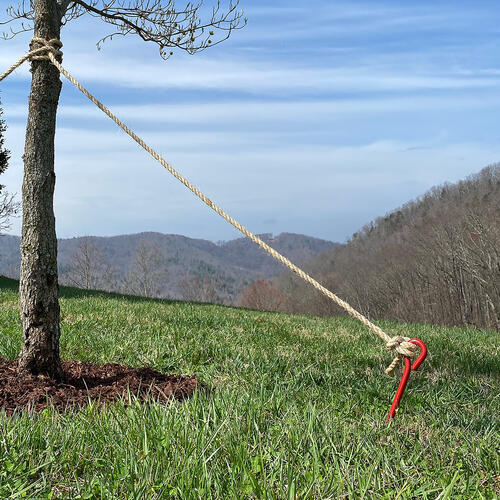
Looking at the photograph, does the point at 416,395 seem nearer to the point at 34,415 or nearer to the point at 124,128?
the point at 34,415

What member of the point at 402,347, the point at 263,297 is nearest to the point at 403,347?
the point at 402,347

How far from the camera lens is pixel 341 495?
2.22 m

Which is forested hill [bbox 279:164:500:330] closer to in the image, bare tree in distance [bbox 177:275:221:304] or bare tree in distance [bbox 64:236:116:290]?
bare tree in distance [bbox 177:275:221:304]

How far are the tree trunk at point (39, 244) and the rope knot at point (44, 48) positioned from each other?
7.1 inches

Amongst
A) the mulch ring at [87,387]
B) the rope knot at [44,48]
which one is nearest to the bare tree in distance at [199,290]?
the mulch ring at [87,387]

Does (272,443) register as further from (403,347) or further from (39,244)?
(39,244)

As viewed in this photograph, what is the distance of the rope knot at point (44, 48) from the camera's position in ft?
13.8

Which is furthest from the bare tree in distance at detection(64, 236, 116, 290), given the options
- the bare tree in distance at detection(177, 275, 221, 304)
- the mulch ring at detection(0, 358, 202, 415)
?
the mulch ring at detection(0, 358, 202, 415)

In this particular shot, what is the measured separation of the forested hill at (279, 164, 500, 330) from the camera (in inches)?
1198

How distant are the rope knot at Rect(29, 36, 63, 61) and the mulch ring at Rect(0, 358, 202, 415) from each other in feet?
8.52

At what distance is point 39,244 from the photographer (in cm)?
400

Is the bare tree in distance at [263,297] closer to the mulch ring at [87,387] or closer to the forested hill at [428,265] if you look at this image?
the forested hill at [428,265]

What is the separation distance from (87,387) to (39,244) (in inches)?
46.6

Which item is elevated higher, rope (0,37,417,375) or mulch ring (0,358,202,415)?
rope (0,37,417,375)
